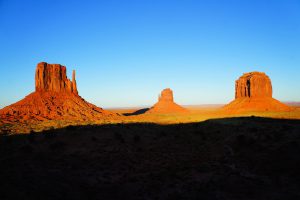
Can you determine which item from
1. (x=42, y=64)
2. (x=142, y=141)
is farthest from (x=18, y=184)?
(x=42, y=64)

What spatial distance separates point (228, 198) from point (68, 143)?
18.5 meters

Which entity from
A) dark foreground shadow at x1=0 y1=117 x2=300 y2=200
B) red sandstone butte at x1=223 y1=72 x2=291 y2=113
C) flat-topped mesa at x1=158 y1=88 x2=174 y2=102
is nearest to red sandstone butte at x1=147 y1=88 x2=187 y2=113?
flat-topped mesa at x1=158 y1=88 x2=174 y2=102

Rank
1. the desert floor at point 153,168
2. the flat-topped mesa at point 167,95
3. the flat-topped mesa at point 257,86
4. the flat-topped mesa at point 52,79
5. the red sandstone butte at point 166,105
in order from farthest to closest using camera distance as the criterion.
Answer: the flat-topped mesa at point 167,95, the red sandstone butte at point 166,105, the flat-topped mesa at point 257,86, the flat-topped mesa at point 52,79, the desert floor at point 153,168

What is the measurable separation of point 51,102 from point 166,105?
182ft

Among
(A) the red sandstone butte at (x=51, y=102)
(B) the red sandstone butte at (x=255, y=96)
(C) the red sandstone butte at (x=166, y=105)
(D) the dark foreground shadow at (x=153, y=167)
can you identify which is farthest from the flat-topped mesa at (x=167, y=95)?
(D) the dark foreground shadow at (x=153, y=167)

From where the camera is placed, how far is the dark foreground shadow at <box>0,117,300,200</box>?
1298 centimetres

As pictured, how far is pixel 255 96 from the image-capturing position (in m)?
82.6

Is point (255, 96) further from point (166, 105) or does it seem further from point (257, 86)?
point (166, 105)

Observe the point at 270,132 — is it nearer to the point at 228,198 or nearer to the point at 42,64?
the point at 228,198

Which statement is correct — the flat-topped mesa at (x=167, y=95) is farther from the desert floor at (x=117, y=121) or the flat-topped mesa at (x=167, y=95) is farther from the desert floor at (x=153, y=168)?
the desert floor at (x=153, y=168)

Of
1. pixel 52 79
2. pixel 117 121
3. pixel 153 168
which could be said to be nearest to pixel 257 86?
pixel 117 121

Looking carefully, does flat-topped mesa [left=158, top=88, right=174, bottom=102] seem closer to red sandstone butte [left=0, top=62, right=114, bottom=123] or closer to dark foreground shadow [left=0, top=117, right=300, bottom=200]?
red sandstone butte [left=0, top=62, right=114, bottom=123]

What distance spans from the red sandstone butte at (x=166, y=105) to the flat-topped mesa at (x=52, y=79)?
4315cm

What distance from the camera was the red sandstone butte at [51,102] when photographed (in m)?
52.0
